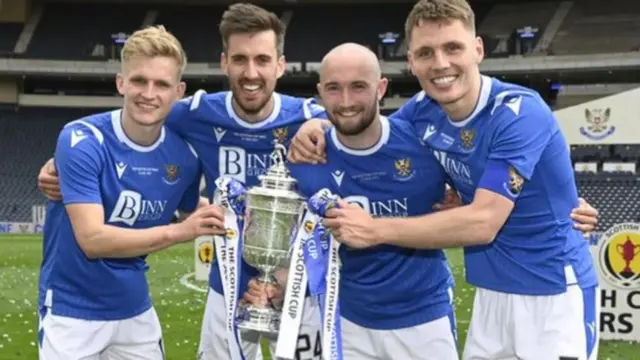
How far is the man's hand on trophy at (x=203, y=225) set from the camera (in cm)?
329

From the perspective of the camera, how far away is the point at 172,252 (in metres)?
18.3

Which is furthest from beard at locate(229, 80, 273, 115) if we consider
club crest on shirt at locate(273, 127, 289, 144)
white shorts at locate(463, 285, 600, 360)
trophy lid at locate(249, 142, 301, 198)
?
white shorts at locate(463, 285, 600, 360)

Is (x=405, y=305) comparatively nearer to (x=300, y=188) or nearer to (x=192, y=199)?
(x=300, y=188)

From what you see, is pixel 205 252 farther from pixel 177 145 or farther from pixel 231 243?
pixel 231 243

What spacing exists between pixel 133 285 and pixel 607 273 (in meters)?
5.10

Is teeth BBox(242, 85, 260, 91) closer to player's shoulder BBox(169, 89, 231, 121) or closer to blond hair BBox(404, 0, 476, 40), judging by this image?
player's shoulder BBox(169, 89, 231, 121)

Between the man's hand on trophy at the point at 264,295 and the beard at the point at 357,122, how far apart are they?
72cm

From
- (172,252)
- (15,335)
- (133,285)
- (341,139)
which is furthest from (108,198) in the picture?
(172,252)

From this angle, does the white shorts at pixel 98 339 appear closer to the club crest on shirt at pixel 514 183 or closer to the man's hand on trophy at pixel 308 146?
the man's hand on trophy at pixel 308 146

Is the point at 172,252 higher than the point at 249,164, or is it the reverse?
the point at 249,164

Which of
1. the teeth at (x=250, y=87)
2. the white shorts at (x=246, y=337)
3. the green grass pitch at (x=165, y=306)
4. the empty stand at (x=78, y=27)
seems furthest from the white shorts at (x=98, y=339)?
the empty stand at (x=78, y=27)

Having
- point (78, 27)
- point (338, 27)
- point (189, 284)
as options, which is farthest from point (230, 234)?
point (78, 27)

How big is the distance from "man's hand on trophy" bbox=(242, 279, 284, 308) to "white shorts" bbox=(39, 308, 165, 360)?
707 millimetres

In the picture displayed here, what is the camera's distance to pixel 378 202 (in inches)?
145
